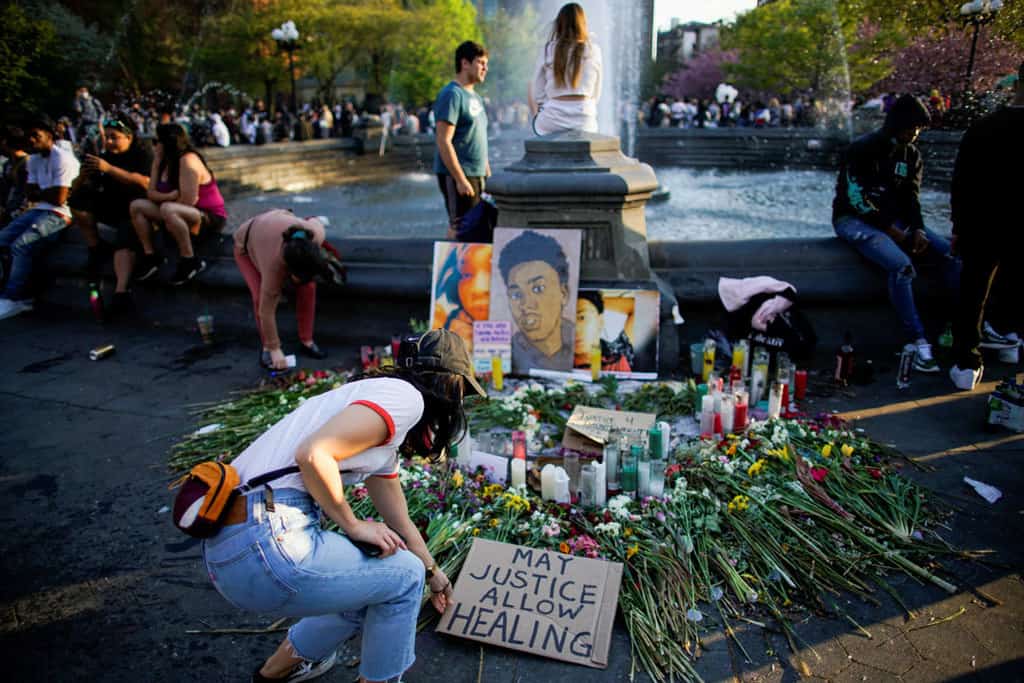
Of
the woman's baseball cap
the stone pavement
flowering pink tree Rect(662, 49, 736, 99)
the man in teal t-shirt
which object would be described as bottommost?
the stone pavement

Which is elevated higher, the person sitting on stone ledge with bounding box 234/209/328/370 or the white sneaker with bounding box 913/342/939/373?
the person sitting on stone ledge with bounding box 234/209/328/370

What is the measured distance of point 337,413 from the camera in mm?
2119

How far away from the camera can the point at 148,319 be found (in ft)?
22.1

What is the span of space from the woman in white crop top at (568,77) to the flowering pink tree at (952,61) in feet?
12.3

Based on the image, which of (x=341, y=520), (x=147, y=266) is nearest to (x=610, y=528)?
(x=341, y=520)

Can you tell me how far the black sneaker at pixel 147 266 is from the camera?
6594 mm

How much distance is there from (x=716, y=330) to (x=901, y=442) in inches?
63.6

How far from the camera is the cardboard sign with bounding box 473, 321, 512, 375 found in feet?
16.8

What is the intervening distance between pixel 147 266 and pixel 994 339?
23.3ft

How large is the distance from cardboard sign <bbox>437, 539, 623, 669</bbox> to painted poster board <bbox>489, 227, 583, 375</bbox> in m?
2.28

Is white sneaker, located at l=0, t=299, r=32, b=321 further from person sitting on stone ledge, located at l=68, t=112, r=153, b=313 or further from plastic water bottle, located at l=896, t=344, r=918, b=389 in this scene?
plastic water bottle, located at l=896, t=344, r=918, b=389

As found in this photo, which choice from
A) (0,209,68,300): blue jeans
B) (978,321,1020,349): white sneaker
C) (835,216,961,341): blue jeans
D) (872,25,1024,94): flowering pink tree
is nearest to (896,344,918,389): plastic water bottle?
(835,216,961,341): blue jeans

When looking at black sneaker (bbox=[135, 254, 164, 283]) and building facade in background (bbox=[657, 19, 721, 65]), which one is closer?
black sneaker (bbox=[135, 254, 164, 283])

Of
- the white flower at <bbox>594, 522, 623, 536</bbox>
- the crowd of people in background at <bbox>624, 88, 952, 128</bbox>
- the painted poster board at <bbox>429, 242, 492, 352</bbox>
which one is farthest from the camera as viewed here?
the crowd of people in background at <bbox>624, 88, 952, 128</bbox>
